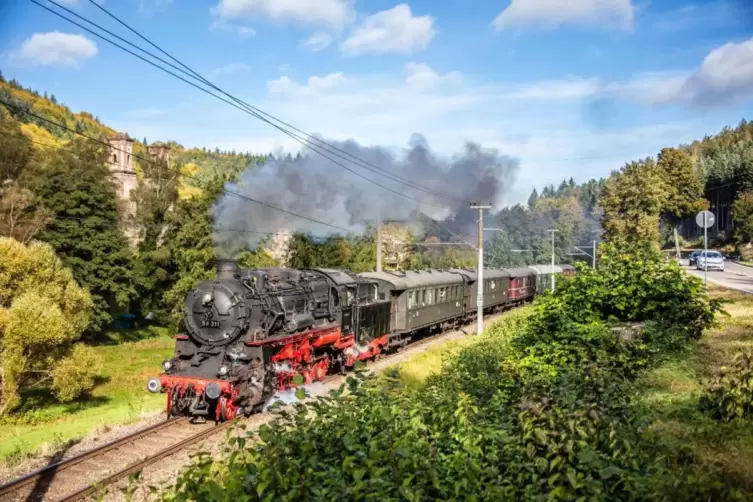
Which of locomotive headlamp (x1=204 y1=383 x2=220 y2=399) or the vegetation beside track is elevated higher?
the vegetation beside track

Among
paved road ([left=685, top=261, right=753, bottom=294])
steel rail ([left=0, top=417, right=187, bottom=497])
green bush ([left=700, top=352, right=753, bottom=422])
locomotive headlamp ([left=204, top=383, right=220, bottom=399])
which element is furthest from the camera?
paved road ([left=685, top=261, right=753, bottom=294])

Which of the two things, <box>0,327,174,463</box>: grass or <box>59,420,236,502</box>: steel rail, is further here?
<box>0,327,174,463</box>: grass

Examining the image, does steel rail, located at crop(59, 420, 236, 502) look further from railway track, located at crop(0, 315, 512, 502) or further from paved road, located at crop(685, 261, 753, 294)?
paved road, located at crop(685, 261, 753, 294)

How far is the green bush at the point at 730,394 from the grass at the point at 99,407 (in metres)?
12.8

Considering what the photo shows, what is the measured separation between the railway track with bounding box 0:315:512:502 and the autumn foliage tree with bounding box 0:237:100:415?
9.29 metres

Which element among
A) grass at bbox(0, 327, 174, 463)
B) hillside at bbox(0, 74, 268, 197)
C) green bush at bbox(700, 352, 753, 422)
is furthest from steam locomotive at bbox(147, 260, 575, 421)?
hillside at bbox(0, 74, 268, 197)

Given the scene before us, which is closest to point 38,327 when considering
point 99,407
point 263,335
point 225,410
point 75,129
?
point 99,407

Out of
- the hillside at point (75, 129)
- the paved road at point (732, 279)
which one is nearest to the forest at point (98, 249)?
the paved road at point (732, 279)

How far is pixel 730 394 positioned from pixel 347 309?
14.5 m

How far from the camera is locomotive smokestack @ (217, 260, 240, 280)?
648 inches

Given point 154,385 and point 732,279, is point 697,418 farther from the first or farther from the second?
point 732,279

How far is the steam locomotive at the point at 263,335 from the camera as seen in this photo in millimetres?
14977

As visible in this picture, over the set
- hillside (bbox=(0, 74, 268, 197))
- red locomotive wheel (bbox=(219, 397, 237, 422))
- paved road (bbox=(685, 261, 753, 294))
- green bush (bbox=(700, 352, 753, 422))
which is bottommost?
red locomotive wheel (bbox=(219, 397, 237, 422))

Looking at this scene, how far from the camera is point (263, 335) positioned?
15805mm
